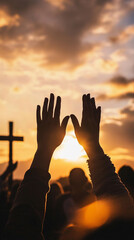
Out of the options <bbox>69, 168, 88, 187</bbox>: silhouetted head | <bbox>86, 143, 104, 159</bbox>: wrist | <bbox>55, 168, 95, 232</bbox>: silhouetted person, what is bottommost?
<bbox>55, 168, 95, 232</bbox>: silhouetted person

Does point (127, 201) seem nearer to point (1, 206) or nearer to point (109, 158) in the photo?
point (109, 158)

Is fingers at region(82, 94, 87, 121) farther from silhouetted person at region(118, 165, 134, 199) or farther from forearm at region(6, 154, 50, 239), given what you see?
silhouetted person at region(118, 165, 134, 199)

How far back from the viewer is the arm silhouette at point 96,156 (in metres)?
1.51

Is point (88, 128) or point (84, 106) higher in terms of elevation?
point (84, 106)

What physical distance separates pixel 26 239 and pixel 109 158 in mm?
730

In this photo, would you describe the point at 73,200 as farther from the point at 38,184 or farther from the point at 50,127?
the point at 38,184

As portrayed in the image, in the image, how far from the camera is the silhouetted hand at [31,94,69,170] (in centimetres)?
166

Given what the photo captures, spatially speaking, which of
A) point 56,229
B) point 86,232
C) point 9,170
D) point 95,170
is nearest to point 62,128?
point 95,170

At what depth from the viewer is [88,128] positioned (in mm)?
1933

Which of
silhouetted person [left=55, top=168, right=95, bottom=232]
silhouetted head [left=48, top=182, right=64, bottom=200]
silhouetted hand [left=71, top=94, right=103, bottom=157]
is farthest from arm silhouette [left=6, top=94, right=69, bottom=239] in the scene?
silhouetted head [left=48, top=182, right=64, bottom=200]

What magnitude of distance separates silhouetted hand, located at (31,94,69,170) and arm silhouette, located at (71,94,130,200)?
150mm

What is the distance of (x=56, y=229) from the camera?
639 centimetres

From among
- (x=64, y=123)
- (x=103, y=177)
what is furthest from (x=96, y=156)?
(x=64, y=123)

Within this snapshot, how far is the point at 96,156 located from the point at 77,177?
489 cm
